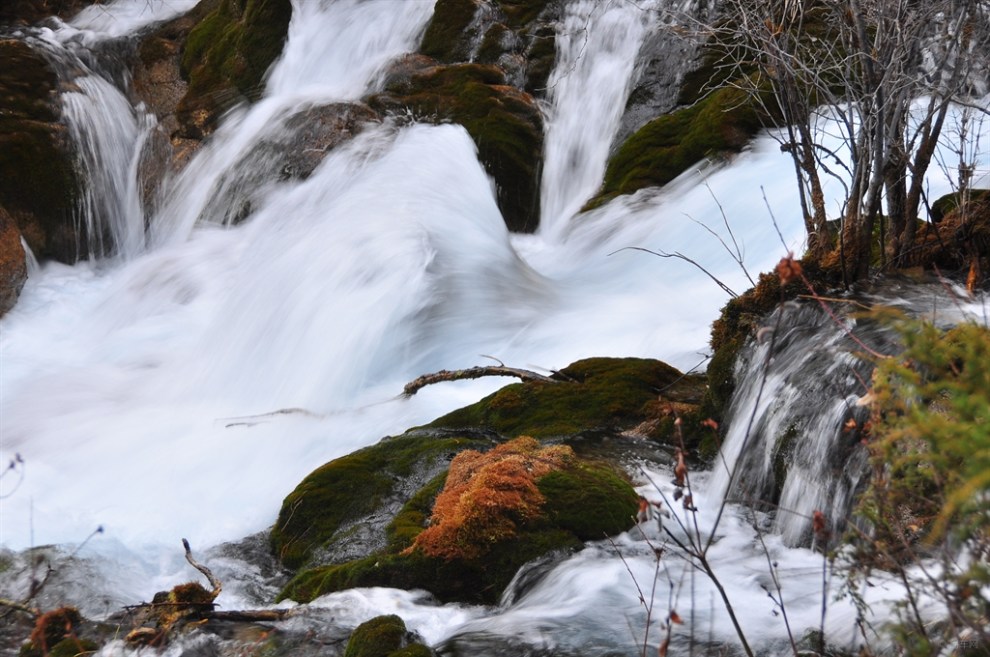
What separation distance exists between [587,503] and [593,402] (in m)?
1.59

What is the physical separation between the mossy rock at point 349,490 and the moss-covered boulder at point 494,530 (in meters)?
0.66

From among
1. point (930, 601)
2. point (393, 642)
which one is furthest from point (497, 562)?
point (930, 601)

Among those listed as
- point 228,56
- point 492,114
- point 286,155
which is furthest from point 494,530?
point 228,56

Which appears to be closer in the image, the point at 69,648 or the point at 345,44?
the point at 69,648

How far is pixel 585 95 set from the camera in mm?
12141

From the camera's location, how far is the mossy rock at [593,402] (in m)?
5.73

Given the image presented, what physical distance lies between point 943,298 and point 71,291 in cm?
956

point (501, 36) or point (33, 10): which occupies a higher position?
point (501, 36)

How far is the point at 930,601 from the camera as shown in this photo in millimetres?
2971

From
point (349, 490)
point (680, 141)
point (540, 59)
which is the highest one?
point (540, 59)

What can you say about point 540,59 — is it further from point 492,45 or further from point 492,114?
point 492,114

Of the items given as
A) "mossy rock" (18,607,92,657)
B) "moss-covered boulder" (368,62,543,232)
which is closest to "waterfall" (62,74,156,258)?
"moss-covered boulder" (368,62,543,232)

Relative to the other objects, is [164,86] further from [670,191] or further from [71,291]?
[670,191]

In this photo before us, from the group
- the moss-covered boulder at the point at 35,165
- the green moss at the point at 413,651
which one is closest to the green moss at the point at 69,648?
the green moss at the point at 413,651
